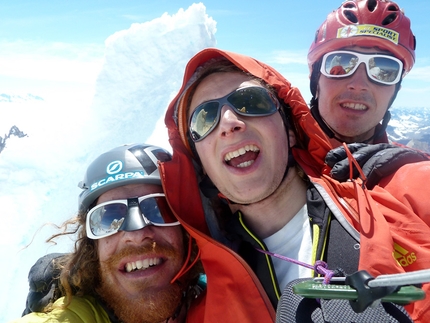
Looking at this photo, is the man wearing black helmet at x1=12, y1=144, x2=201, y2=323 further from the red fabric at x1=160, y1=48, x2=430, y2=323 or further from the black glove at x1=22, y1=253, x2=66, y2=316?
the red fabric at x1=160, y1=48, x2=430, y2=323

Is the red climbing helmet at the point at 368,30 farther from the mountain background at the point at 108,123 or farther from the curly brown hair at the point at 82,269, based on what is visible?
the mountain background at the point at 108,123

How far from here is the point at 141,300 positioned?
197cm

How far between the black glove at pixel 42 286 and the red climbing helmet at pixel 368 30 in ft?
9.06

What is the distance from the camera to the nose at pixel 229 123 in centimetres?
180

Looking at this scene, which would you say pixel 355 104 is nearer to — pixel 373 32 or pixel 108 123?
pixel 373 32

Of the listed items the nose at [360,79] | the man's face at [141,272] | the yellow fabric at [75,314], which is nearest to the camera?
the yellow fabric at [75,314]

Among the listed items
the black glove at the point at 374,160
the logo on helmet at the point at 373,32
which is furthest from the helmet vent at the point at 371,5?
the black glove at the point at 374,160

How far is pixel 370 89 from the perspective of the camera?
2.61m

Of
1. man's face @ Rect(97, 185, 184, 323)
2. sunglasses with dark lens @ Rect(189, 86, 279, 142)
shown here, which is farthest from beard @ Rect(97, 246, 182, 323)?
sunglasses with dark lens @ Rect(189, 86, 279, 142)

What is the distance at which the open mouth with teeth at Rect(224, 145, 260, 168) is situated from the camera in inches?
72.1

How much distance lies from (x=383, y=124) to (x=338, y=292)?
8.29ft

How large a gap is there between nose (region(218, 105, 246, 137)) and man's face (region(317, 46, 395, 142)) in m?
1.16

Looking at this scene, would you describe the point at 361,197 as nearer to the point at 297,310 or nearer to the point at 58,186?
the point at 297,310

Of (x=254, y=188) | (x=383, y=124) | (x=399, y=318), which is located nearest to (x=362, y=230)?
(x=399, y=318)
